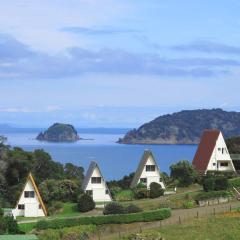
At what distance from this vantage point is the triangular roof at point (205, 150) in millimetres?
84500

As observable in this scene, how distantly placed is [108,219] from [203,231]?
922 centimetres

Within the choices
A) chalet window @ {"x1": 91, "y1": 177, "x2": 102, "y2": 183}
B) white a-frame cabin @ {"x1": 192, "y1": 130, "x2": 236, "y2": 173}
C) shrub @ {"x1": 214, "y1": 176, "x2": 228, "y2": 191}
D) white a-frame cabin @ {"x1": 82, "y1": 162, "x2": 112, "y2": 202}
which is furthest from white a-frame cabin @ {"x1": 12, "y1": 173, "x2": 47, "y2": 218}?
white a-frame cabin @ {"x1": 192, "y1": 130, "x2": 236, "y2": 173}

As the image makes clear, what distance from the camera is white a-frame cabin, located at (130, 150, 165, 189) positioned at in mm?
76000

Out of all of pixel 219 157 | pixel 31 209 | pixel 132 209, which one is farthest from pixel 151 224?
pixel 219 157

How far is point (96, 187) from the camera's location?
233 feet

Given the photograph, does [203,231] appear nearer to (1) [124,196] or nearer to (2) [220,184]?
(2) [220,184]

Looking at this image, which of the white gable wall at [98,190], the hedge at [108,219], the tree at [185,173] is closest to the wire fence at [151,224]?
the hedge at [108,219]

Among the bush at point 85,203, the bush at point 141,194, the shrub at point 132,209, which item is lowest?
the shrub at point 132,209

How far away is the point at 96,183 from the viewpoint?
7112 cm

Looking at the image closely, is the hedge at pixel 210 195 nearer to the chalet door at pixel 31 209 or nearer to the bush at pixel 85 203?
the bush at pixel 85 203

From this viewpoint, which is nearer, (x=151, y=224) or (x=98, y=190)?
(x=151, y=224)

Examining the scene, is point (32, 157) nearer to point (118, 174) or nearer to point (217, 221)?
point (217, 221)

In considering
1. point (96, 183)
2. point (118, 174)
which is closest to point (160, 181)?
point (96, 183)

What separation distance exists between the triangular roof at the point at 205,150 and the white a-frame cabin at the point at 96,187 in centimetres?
1807
